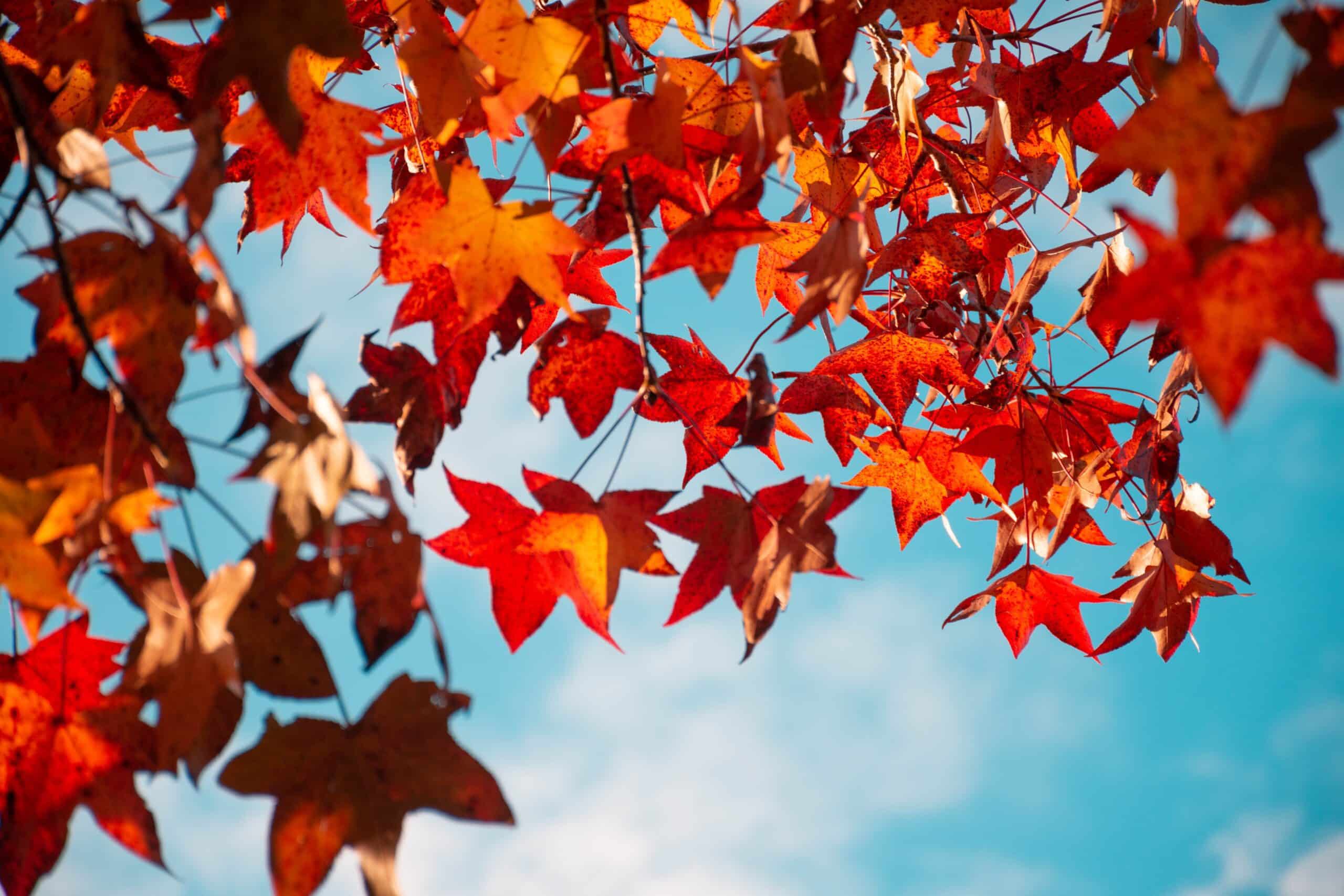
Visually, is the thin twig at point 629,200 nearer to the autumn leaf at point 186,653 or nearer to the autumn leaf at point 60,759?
the autumn leaf at point 186,653

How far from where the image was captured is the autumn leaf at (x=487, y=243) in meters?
1.05

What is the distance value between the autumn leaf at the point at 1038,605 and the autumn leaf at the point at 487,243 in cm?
88

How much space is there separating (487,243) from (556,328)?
150 mm

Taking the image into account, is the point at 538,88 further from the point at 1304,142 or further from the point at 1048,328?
the point at 1048,328

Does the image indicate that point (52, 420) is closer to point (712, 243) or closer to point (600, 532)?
point (600, 532)

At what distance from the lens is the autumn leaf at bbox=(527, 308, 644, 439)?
3.87 feet

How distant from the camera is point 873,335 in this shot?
4.59 feet

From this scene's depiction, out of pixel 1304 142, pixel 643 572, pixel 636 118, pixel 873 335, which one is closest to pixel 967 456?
pixel 873 335

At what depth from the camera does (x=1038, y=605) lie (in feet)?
5.08

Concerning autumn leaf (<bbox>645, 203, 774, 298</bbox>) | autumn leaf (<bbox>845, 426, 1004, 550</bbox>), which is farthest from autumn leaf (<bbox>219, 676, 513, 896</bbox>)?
autumn leaf (<bbox>845, 426, 1004, 550</bbox>)

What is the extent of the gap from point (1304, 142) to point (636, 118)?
61 cm

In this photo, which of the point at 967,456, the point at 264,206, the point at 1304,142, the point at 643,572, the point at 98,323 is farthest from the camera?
the point at 967,456

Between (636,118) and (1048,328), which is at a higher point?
(1048,328)

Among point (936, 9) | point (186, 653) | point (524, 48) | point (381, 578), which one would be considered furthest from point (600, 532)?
point (936, 9)
